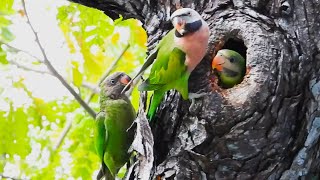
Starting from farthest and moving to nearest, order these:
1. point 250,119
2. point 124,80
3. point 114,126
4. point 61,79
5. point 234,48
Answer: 1. point 61,79
2. point 124,80
3. point 114,126
4. point 234,48
5. point 250,119

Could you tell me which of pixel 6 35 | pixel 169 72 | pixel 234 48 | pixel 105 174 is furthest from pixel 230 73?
pixel 6 35

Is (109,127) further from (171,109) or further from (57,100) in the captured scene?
(57,100)

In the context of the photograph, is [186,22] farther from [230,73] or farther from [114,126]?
[114,126]

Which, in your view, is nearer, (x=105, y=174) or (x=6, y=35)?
(x=105, y=174)

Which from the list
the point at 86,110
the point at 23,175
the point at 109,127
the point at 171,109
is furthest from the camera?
the point at 23,175

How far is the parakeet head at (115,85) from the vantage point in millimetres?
2197

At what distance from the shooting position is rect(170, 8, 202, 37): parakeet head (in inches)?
67.1

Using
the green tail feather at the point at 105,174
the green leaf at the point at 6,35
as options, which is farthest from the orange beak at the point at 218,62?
the green leaf at the point at 6,35

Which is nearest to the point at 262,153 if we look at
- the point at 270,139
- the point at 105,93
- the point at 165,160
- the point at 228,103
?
the point at 270,139

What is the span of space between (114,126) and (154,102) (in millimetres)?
292

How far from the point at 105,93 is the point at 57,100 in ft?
5.29

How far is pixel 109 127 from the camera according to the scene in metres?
2.08

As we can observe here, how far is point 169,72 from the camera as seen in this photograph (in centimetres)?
173

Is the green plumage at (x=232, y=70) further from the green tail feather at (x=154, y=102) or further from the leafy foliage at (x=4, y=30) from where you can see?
the leafy foliage at (x=4, y=30)
